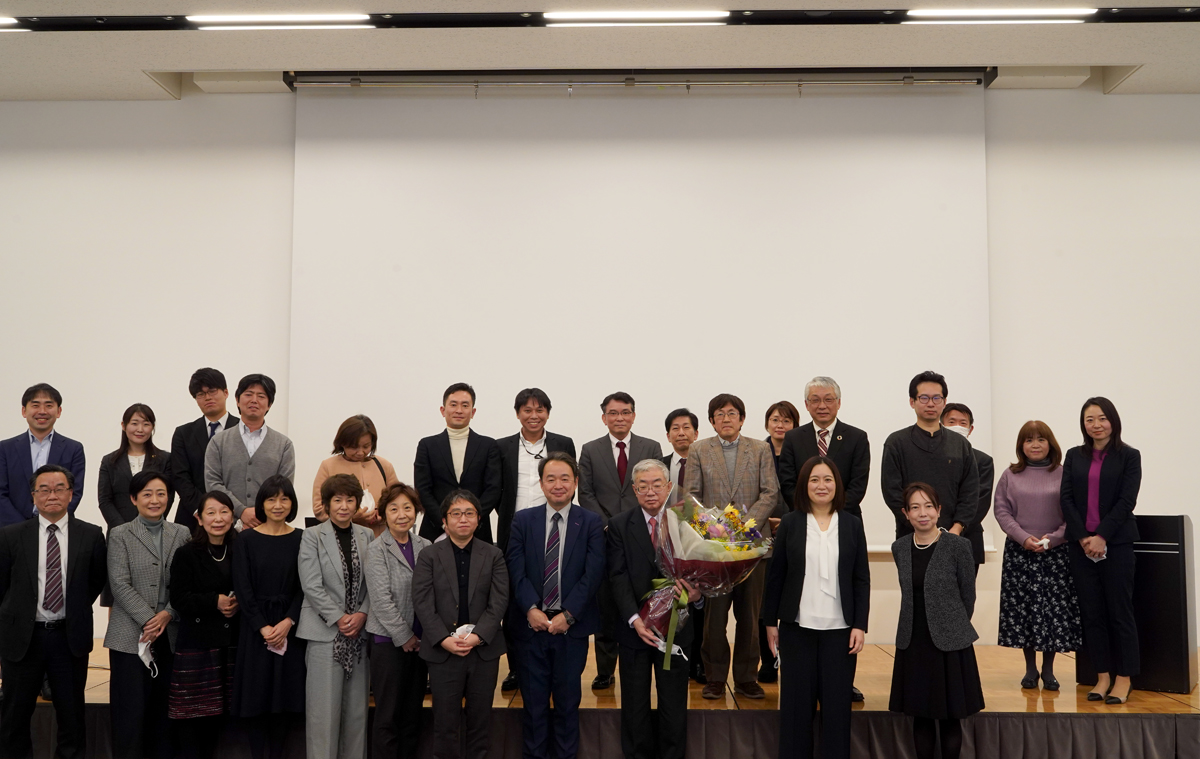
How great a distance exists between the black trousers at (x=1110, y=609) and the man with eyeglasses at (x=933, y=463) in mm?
687

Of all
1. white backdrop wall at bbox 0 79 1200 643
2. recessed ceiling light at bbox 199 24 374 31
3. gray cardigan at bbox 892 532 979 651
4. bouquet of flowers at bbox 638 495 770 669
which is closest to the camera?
bouquet of flowers at bbox 638 495 770 669

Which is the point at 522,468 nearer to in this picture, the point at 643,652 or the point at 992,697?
the point at 643,652

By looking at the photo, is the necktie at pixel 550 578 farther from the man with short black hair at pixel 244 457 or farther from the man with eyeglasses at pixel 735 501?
the man with short black hair at pixel 244 457

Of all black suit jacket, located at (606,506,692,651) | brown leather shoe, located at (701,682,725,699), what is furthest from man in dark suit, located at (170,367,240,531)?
brown leather shoe, located at (701,682,725,699)

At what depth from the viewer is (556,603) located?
4.29 metres

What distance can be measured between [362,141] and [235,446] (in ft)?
9.19

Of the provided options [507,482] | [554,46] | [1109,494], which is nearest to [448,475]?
[507,482]

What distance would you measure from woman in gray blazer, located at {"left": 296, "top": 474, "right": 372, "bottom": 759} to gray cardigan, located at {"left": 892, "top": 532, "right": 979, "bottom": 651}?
2.38 meters

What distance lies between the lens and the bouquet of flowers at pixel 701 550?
12.7 feet

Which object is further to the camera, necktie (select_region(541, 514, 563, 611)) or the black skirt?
necktie (select_region(541, 514, 563, 611))

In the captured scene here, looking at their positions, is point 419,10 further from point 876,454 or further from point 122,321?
point 876,454

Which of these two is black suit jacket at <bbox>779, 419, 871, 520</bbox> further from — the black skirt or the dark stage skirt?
the dark stage skirt

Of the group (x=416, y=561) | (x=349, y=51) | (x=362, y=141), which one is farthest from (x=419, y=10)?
(x=416, y=561)

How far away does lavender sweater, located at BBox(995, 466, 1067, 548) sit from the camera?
4949 mm
